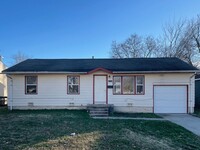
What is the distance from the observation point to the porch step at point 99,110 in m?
12.6

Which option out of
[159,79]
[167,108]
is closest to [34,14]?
[159,79]

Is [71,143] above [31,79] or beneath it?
beneath

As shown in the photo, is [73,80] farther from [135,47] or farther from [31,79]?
[135,47]

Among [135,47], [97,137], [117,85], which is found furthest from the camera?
[135,47]

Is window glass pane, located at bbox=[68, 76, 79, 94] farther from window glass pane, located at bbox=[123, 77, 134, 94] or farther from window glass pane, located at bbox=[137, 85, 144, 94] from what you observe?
window glass pane, located at bbox=[137, 85, 144, 94]

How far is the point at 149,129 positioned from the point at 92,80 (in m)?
6.66

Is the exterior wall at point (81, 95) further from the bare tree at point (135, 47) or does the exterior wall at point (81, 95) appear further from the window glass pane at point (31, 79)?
the bare tree at point (135, 47)

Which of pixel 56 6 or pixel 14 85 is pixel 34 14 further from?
pixel 14 85

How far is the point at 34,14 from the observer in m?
17.3

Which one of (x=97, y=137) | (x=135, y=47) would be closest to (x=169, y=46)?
(x=135, y=47)

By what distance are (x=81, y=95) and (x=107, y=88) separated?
203 centimetres

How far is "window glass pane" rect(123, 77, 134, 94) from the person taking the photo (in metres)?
14.3

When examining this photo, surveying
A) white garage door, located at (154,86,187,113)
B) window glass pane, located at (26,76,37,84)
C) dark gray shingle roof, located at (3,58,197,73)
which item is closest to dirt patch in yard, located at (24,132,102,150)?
dark gray shingle roof, located at (3,58,197,73)

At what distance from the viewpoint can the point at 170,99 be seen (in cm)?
1416
